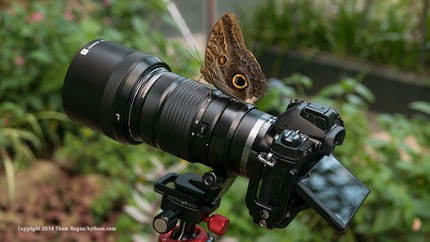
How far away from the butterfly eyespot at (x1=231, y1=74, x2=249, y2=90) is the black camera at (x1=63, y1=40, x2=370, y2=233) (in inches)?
2.6

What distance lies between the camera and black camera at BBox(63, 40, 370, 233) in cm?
111

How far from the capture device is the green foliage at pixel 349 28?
13.3 feet

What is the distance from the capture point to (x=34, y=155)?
8.82 ft

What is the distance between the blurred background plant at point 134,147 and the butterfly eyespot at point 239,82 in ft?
2.64

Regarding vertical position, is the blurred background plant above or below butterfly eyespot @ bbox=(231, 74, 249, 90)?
below

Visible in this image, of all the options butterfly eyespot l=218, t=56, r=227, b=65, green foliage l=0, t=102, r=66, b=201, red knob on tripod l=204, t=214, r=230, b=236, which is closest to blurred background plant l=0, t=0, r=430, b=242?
green foliage l=0, t=102, r=66, b=201

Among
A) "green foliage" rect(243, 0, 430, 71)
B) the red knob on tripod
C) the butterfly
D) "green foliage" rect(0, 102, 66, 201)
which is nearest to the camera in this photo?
the butterfly

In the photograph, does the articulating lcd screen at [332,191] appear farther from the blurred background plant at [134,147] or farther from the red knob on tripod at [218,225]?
the blurred background plant at [134,147]

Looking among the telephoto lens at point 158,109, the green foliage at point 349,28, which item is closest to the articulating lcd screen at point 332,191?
the telephoto lens at point 158,109

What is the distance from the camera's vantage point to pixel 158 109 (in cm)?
127

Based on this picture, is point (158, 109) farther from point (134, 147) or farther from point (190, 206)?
point (134, 147)

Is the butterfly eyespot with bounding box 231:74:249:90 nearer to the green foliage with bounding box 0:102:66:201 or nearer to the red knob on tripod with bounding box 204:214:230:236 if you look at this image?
the red knob on tripod with bounding box 204:214:230:236

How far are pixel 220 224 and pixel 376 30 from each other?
133 inches

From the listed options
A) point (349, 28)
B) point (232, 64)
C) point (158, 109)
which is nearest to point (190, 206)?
point (158, 109)
